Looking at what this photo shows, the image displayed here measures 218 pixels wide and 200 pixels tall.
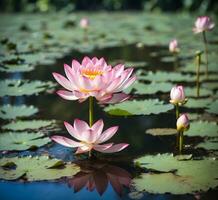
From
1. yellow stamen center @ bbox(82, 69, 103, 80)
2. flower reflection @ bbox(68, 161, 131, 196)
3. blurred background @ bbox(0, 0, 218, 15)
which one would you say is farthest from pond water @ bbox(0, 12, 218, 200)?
blurred background @ bbox(0, 0, 218, 15)

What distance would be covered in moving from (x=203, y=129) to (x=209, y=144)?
189 mm

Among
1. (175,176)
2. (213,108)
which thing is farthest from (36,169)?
(213,108)

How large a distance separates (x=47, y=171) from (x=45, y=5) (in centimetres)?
1199

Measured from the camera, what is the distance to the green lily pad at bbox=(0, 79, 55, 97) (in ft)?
8.65

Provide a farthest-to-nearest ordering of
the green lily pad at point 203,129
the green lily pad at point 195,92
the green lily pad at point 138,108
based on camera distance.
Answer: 1. the green lily pad at point 195,92
2. the green lily pad at point 138,108
3. the green lily pad at point 203,129

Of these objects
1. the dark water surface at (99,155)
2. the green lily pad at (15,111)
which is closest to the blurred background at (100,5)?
the dark water surface at (99,155)

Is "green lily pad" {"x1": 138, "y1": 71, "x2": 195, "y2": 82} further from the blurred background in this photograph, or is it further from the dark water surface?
the blurred background

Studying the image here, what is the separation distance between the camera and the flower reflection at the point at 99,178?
1394mm

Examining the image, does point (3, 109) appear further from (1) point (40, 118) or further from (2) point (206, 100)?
(2) point (206, 100)

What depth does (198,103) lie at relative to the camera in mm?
2426

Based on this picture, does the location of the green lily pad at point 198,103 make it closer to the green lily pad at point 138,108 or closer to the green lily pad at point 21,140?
the green lily pad at point 138,108

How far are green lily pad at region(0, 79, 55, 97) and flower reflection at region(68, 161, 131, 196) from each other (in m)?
1.19

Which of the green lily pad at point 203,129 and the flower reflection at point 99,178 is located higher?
the green lily pad at point 203,129

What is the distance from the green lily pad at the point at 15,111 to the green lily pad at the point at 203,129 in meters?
0.85
